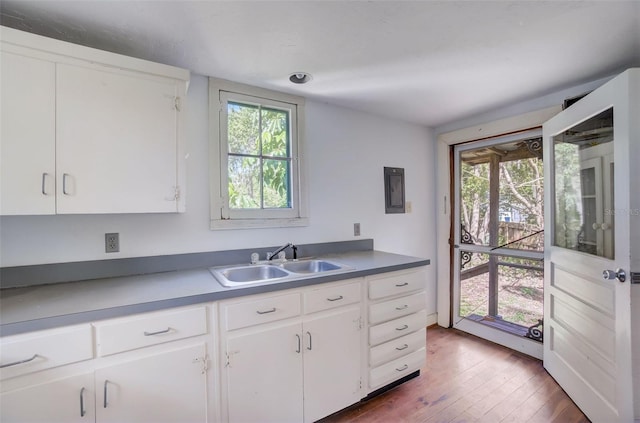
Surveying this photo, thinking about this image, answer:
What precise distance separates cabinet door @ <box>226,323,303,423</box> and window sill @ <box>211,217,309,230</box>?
77 cm

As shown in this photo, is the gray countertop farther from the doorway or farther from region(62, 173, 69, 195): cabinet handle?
the doorway

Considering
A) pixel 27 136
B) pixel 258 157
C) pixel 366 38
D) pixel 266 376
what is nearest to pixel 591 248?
pixel 366 38

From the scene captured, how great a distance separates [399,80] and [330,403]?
2.12 metres

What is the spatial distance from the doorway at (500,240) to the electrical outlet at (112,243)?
2.90 meters

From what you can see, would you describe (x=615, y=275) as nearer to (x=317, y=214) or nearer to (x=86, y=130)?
(x=317, y=214)

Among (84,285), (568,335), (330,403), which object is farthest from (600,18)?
(84,285)

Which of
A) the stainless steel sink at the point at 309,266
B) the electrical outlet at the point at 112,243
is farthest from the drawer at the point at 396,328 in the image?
the electrical outlet at the point at 112,243

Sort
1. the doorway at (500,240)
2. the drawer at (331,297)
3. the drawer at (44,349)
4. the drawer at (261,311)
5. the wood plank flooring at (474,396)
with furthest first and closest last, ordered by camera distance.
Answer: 1. the doorway at (500,240)
2. the wood plank flooring at (474,396)
3. the drawer at (331,297)
4. the drawer at (261,311)
5. the drawer at (44,349)

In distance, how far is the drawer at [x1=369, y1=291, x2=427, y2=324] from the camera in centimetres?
183

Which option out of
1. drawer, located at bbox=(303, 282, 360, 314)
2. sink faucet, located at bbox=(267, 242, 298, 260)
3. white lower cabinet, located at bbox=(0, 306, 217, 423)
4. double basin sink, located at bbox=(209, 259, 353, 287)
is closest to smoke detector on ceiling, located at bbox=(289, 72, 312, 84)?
sink faucet, located at bbox=(267, 242, 298, 260)

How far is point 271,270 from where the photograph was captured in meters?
1.94

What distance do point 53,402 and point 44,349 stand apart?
0.68ft

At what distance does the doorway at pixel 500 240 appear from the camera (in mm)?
2416

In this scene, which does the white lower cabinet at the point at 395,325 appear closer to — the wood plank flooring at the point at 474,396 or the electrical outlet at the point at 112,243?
the wood plank flooring at the point at 474,396
